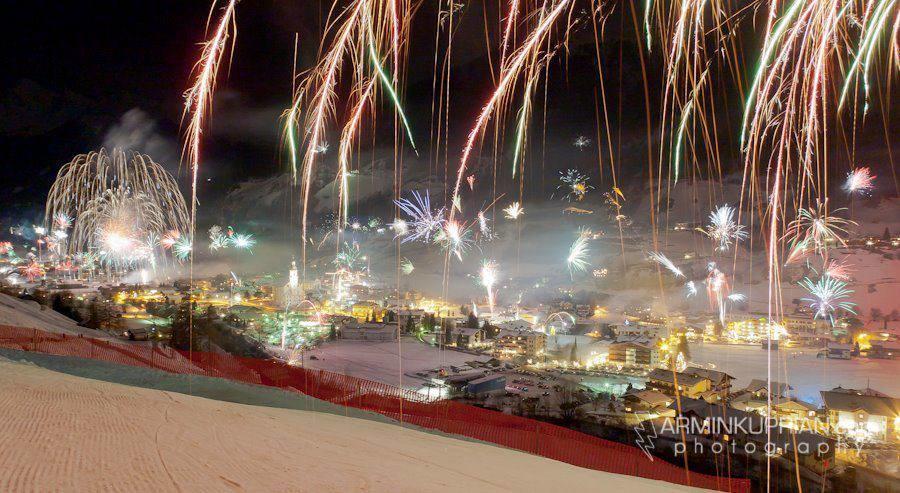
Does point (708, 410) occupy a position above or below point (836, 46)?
below

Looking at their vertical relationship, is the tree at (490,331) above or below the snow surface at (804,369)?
above

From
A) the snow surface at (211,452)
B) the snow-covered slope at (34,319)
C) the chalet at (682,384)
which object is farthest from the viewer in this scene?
the chalet at (682,384)

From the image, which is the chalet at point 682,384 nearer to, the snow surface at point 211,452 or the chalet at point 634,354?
the chalet at point 634,354

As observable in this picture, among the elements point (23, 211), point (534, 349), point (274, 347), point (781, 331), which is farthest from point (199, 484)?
point (23, 211)

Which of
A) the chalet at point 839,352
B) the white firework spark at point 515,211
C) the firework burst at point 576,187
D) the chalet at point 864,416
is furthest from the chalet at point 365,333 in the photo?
the firework burst at point 576,187

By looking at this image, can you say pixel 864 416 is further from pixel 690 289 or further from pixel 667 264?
pixel 667 264

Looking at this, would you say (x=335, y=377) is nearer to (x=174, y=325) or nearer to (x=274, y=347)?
(x=174, y=325)

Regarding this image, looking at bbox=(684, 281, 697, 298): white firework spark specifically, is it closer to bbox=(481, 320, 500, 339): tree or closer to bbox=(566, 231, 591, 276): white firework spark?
bbox=(566, 231, 591, 276): white firework spark
